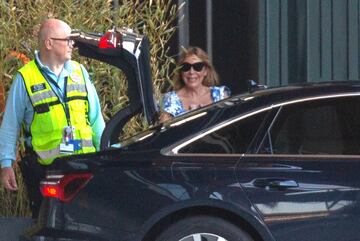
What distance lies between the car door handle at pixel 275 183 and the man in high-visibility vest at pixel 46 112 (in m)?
1.63

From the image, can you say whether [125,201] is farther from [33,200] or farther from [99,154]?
[33,200]

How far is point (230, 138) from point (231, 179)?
276mm

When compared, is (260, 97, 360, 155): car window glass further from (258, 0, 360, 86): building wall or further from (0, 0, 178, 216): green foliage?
(258, 0, 360, 86): building wall

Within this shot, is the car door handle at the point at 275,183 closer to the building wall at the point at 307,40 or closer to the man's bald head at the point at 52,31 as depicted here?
the man's bald head at the point at 52,31

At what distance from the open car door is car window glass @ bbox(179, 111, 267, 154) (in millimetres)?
1104

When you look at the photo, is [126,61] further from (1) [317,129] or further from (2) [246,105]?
(1) [317,129]

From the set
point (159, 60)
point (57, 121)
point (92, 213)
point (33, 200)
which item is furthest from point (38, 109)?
point (159, 60)

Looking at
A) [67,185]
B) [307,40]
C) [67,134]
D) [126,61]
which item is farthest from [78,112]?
[307,40]

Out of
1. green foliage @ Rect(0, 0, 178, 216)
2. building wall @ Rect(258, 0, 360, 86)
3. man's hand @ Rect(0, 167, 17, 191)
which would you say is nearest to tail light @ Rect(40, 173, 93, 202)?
man's hand @ Rect(0, 167, 17, 191)

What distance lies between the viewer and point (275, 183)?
235 inches

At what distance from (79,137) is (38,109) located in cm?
33

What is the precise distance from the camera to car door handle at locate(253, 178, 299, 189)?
596 cm

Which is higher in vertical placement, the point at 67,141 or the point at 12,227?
the point at 67,141

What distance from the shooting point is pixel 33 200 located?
23.7 feet
